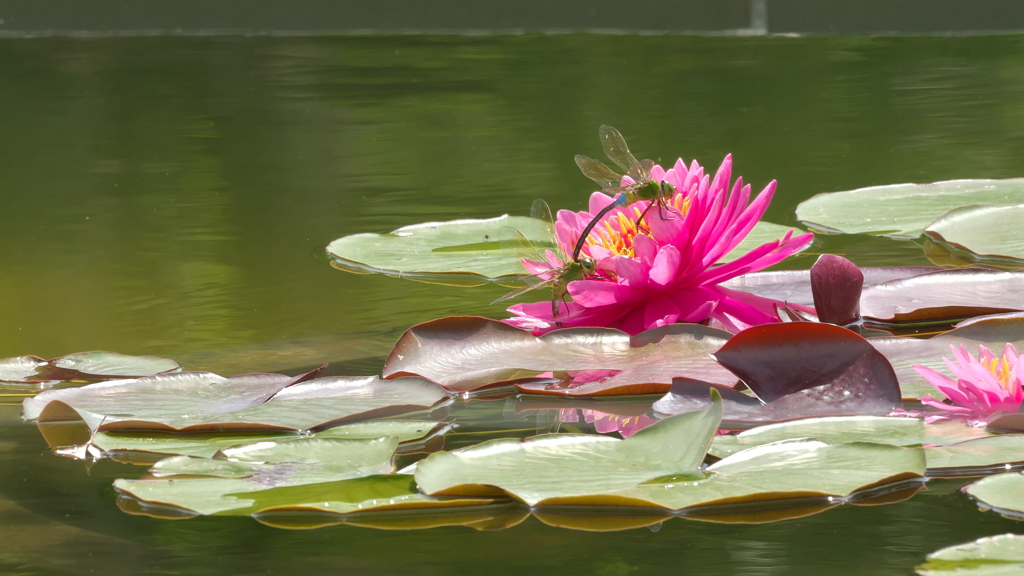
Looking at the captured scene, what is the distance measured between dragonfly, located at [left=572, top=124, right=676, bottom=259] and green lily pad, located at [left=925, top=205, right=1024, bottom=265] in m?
0.65

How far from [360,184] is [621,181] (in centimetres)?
157

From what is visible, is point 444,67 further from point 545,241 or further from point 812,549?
point 812,549

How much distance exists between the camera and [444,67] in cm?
564

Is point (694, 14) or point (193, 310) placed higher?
point (694, 14)

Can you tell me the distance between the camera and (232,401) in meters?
1.28

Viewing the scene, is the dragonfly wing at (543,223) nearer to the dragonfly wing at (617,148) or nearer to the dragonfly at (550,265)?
the dragonfly at (550,265)

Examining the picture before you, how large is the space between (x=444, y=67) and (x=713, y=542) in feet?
16.1

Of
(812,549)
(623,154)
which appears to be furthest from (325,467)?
(623,154)

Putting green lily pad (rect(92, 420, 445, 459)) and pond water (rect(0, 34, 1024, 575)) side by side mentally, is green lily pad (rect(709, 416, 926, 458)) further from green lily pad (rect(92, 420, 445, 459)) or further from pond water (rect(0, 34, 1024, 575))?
green lily pad (rect(92, 420, 445, 459))

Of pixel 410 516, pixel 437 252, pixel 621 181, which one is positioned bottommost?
pixel 410 516

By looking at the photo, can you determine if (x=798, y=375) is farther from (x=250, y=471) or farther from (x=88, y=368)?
(x=88, y=368)

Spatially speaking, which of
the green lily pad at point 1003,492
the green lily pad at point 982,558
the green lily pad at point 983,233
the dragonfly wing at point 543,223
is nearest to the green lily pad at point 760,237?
the green lily pad at point 983,233

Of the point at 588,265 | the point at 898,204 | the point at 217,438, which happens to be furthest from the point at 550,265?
the point at 898,204

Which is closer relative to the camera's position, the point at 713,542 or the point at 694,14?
the point at 713,542
